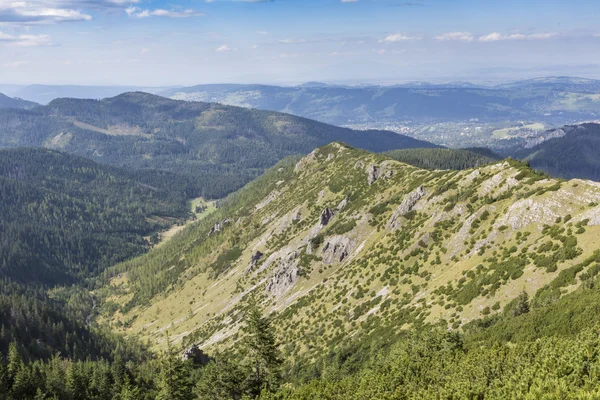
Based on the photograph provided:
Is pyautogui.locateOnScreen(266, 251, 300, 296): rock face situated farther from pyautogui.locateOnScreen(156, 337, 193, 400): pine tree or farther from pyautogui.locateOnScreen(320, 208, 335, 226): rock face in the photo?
pyautogui.locateOnScreen(156, 337, 193, 400): pine tree

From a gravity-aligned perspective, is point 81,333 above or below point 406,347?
below

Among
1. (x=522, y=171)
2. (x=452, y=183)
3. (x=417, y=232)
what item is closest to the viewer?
(x=522, y=171)

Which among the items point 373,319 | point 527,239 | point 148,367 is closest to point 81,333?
point 148,367

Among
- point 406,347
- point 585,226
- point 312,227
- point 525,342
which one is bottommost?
point 312,227

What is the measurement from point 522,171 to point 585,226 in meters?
33.9

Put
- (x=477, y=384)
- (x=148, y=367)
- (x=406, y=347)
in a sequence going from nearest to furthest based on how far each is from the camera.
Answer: (x=477, y=384), (x=406, y=347), (x=148, y=367)

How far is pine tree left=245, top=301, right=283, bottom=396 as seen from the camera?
2410 inches

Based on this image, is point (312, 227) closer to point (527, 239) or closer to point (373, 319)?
point (373, 319)

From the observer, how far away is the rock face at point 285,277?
138 metres

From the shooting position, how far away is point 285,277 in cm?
14162

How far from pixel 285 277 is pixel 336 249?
878 inches

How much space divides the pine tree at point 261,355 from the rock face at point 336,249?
68.8 meters

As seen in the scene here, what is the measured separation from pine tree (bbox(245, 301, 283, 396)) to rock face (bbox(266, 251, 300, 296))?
7263cm

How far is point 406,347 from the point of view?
57000 millimetres
